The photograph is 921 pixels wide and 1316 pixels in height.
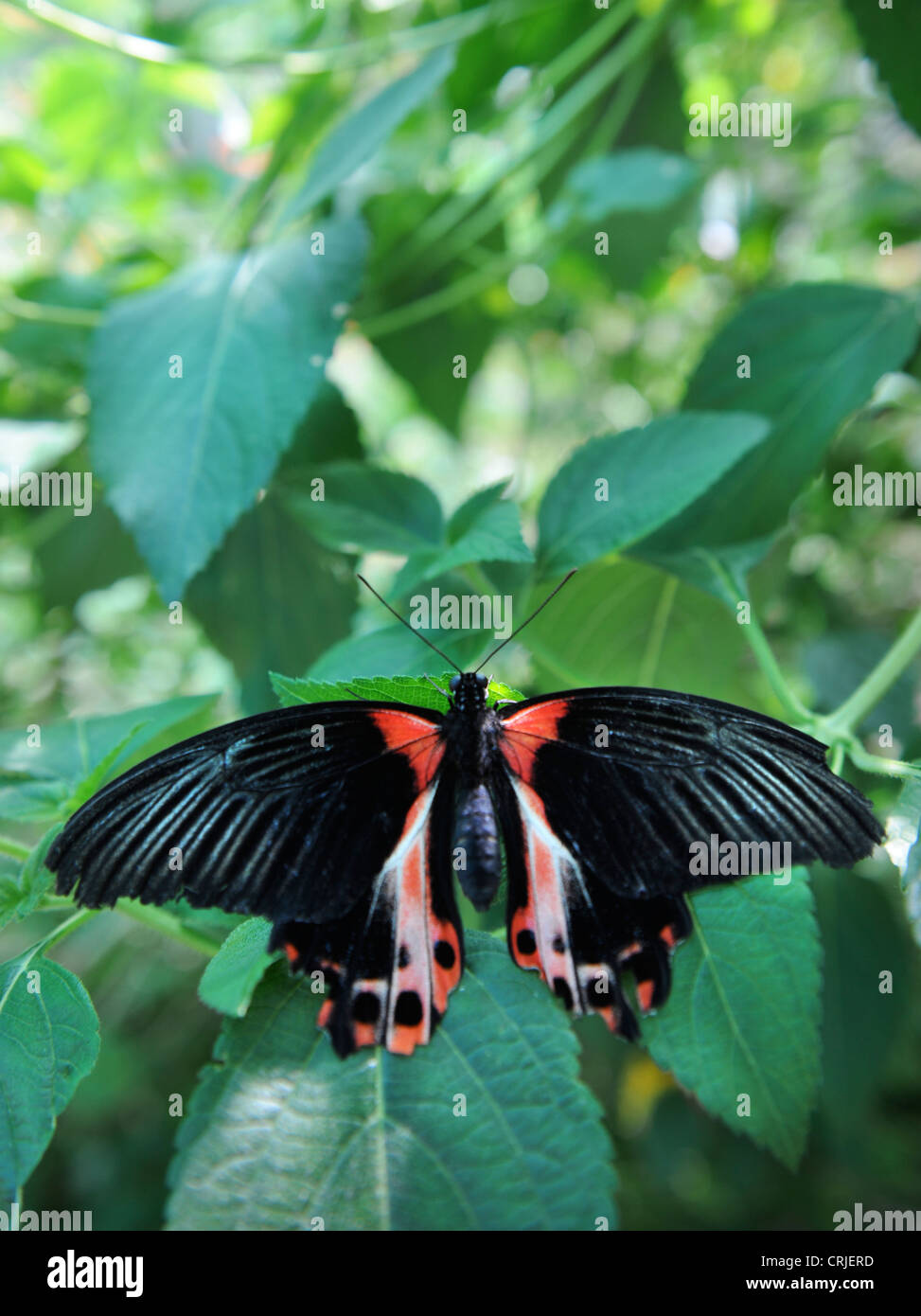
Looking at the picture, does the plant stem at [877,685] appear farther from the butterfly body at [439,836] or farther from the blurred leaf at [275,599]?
the blurred leaf at [275,599]

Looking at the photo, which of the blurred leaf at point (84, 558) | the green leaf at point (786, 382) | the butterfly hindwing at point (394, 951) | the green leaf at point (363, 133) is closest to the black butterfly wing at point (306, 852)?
the butterfly hindwing at point (394, 951)

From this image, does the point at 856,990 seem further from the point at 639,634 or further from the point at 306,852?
the point at 306,852

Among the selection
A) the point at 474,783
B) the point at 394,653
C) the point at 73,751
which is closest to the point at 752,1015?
the point at 474,783

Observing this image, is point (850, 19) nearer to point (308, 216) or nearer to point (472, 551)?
point (308, 216)

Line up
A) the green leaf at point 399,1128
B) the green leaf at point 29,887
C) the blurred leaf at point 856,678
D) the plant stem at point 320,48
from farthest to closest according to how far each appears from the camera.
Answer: the blurred leaf at point 856,678
the plant stem at point 320,48
the green leaf at point 29,887
the green leaf at point 399,1128

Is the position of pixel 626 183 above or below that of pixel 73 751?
above

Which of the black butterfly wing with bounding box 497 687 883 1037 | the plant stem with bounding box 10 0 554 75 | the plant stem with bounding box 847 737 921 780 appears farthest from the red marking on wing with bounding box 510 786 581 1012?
the plant stem with bounding box 10 0 554 75
